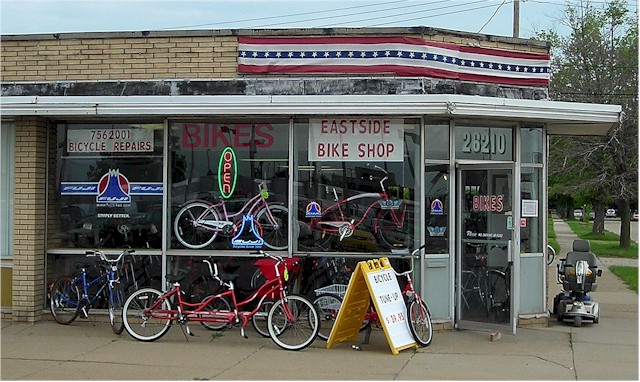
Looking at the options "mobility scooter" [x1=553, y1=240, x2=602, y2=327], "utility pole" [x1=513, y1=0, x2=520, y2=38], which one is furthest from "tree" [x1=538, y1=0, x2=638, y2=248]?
"mobility scooter" [x1=553, y1=240, x2=602, y2=327]

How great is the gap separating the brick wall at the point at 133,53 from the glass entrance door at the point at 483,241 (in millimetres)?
1947

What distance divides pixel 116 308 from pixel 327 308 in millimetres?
2902

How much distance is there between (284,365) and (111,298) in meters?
3.16

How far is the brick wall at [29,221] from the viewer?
11.6 m

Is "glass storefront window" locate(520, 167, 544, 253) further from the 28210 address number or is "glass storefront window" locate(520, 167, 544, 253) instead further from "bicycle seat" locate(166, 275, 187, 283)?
"bicycle seat" locate(166, 275, 187, 283)

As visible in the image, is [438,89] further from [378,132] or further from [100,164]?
[100,164]

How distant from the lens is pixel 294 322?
9.86 m

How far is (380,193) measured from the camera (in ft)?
37.0

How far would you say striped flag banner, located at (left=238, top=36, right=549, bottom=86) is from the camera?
1117 centimetres

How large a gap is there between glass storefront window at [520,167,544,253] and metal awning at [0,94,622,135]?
2.83 ft

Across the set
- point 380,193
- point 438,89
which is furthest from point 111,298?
point 438,89

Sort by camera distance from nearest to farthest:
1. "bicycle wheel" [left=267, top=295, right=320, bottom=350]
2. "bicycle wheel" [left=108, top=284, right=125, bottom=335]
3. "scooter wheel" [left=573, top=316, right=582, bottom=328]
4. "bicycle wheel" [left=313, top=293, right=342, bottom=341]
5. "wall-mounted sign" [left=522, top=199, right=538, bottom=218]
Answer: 1. "bicycle wheel" [left=267, top=295, right=320, bottom=350]
2. "bicycle wheel" [left=313, top=293, right=342, bottom=341]
3. "bicycle wheel" [left=108, top=284, right=125, bottom=335]
4. "wall-mounted sign" [left=522, top=199, right=538, bottom=218]
5. "scooter wheel" [left=573, top=316, right=582, bottom=328]

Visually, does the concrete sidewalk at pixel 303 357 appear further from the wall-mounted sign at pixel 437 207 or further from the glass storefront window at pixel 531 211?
the wall-mounted sign at pixel 437 207

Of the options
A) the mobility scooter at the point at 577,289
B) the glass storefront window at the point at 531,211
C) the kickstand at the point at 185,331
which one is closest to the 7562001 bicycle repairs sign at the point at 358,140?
the glass storefront window at the point at 531,211
